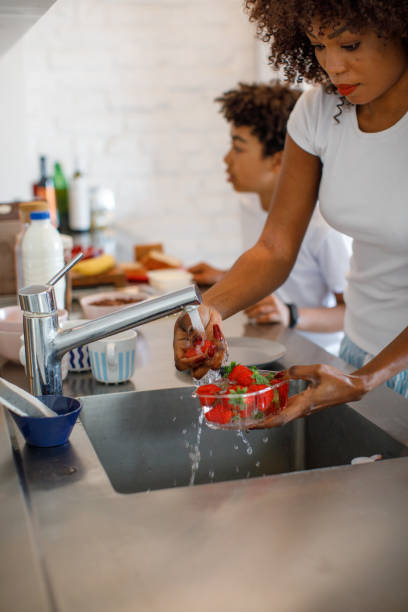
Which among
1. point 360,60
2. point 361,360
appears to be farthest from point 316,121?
A: point 361,360

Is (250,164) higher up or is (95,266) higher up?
(250,164)

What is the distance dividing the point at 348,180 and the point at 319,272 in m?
0.87

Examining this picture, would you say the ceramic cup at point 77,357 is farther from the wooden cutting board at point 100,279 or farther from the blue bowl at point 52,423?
the wooden cutting board at point 100,279

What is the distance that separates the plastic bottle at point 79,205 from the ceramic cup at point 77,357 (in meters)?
1.85

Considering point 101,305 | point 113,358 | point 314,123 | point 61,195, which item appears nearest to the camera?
point 113,358

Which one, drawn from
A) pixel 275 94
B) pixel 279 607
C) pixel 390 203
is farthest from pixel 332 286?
pixel 279 607

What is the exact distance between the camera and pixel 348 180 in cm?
129

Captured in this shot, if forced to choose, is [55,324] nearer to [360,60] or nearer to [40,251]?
[40,251]

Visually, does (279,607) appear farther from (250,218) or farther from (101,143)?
(101,143)

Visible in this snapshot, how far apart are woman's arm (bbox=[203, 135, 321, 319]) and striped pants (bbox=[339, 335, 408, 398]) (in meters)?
0.22

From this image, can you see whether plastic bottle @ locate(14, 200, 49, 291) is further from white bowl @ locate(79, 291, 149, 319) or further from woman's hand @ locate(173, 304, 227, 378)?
woman's hand @ locate(173, 304, 227, 378)

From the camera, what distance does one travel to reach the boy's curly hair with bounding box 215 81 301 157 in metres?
2.33

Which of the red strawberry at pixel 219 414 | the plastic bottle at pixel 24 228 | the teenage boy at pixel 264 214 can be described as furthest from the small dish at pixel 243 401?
the teenage boy at pixel 264 214

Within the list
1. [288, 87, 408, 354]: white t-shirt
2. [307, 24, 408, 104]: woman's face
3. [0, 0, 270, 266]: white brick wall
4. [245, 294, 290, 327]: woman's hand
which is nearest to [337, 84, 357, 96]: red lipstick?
[307, 24, 408, 104]: woman's face
